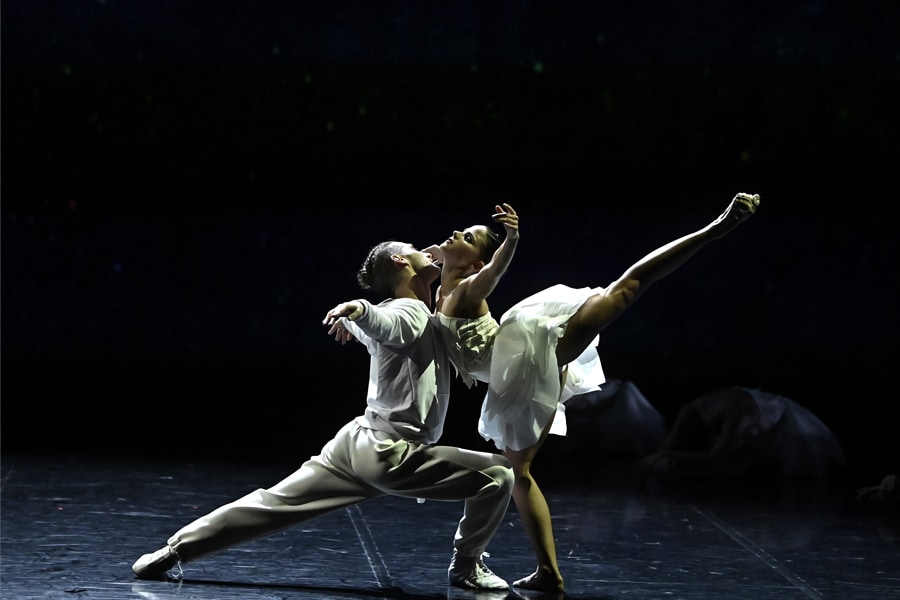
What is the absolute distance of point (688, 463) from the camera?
16.8 ft

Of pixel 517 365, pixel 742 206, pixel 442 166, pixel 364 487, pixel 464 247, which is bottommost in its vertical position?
pixel 364 487

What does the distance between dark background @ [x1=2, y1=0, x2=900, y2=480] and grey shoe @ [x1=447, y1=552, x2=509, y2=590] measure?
429 cm

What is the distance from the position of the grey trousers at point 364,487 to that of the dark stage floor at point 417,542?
0.12 metres

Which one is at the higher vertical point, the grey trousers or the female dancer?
the female dancer

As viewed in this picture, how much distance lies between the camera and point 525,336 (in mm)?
2938

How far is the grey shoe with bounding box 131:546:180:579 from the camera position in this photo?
9.55ft

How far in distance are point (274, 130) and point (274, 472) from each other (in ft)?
9.92

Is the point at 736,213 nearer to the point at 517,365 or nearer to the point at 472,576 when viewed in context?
the point at 517,365

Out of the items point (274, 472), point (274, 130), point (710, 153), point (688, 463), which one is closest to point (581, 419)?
point (688, 463)

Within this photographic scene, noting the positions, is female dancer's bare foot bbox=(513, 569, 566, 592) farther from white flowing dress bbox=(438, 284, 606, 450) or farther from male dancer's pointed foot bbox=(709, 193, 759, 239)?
male dancer's pointed foot bbox=(709, 193, 759, 239)

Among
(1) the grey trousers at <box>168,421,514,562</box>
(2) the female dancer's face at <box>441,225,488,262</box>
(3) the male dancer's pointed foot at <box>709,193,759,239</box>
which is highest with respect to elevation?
(3) the male dancer's pointed foot at <box>709,193,759,239</box>

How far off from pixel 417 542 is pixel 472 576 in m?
0.59

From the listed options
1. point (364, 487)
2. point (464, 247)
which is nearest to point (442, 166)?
point (464, 247)

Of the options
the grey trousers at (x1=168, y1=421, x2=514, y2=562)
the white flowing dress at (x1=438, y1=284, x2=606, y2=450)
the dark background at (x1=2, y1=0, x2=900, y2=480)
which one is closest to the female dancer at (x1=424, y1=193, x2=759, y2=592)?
the white flowing dress at (x1=438, y1=284, x2=606, y2=450)
